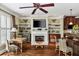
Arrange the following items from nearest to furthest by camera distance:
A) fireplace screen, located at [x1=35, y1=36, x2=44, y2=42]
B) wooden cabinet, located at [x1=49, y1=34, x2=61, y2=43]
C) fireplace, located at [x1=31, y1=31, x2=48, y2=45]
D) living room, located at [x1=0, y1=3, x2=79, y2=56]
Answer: living room, located at [x1=0, y1=3, x2=79, y2=56], wooden cabinet, located at [x1=49, y1=34, x2=61, y2=43], fireplace, located at [x1=31, y1=31, x2=48, y2=45], fireplace screen, located at [x1=35, y1=36, x2=44, y2=42]

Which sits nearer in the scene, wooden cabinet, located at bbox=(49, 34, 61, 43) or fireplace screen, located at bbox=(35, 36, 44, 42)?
wooden cabinet, located at bbox=(49, 34, 61, 43)

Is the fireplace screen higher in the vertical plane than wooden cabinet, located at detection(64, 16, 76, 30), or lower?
lower

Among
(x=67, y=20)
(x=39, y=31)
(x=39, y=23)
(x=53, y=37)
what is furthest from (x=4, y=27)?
(x=67, y=20)

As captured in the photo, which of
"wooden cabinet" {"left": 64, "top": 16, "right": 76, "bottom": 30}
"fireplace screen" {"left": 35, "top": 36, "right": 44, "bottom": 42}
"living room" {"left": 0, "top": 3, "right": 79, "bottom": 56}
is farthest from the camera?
"fireplace screen" {"left": 35, "top": 36, "right": 44, "bottom": 42}

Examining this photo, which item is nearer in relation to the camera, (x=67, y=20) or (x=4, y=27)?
(x=4, y=27)

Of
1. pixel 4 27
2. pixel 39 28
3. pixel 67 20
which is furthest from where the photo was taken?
pixel 39 28

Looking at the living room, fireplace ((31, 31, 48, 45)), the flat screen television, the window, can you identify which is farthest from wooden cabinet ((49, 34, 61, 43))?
the window

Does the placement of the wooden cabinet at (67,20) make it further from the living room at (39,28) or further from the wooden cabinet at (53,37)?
the wooden cabinet at (53,37)

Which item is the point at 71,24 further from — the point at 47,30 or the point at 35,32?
the point at 35,32

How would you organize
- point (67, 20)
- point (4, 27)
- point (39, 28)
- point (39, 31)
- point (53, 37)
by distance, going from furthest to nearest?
point (39, 31), point (39, 28), point (53, 37), point (67, 20), point (4, 27)

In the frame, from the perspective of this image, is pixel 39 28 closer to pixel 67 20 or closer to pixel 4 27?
pixel 67 20

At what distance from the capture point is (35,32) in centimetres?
741

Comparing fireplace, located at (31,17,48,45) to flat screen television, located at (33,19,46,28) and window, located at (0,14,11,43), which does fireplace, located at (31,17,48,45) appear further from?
window, located at (0,14,11,43)

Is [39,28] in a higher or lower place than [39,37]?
higher
